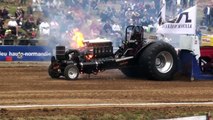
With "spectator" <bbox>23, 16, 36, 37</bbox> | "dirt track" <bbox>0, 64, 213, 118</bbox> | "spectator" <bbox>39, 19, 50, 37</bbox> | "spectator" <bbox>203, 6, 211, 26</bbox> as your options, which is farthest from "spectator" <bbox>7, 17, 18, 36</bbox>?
"spectator" <bbox>203, 6, 211, 26</bbox>

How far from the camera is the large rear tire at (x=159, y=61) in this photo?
13672mm

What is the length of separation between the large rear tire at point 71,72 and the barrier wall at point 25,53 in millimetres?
7374

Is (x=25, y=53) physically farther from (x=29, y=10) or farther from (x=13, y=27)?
(x=29, y=10)

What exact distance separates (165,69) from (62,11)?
42.3ft

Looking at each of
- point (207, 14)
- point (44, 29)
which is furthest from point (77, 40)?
point (207, 14)

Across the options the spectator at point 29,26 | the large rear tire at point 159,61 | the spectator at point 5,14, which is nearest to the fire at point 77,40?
the large rear tire at point 159,61

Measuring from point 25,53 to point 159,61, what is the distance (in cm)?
810

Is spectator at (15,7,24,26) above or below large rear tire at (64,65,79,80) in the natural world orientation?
above

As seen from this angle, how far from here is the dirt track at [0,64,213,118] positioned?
34.4ft

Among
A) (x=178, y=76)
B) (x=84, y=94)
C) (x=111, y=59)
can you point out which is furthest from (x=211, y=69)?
(x=84, y=94)

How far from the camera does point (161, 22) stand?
52.0ft

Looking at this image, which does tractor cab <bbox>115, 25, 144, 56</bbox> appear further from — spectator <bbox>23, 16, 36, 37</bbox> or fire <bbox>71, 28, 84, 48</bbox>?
spectator <bbox>23, 16, 36, 37</bbox>

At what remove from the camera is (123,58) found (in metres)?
13.9

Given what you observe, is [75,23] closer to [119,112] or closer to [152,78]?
[152,78]
